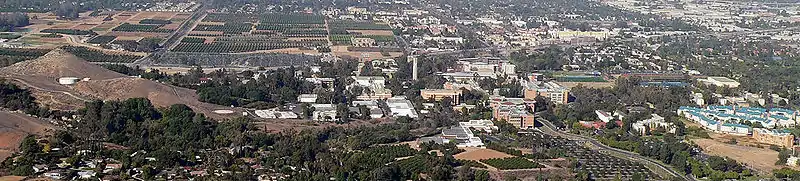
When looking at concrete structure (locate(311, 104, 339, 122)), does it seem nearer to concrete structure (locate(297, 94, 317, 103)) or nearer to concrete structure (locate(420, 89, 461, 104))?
concrete structure (locate(297, 94, 317, 103))

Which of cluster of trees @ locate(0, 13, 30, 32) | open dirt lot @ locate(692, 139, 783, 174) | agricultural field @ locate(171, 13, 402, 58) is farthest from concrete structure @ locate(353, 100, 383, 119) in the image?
cluster of trees @ locate(0, 13, 30, 32)

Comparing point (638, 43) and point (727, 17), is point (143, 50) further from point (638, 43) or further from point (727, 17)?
point (727, 17)

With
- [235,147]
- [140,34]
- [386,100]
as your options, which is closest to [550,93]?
[386,100]

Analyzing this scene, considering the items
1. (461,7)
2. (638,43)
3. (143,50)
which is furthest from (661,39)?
(143,50)

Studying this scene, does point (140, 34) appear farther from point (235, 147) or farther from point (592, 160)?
point (592, 160)

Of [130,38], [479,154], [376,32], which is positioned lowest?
[376,32]

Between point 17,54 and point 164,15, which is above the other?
point 17,54
